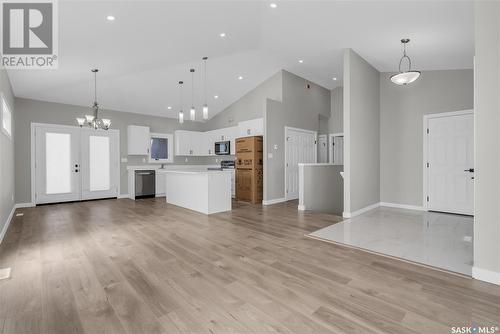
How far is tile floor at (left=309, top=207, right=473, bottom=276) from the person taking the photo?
9.18ft

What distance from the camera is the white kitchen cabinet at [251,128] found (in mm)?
6723

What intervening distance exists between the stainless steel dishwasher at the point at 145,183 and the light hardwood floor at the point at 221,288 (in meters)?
3.78

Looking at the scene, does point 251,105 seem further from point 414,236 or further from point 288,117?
point 414,236

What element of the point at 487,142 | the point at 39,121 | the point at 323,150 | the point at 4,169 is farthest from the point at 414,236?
the point at 39,121

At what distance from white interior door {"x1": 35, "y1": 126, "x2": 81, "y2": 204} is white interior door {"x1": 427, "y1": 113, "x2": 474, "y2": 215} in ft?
29.1

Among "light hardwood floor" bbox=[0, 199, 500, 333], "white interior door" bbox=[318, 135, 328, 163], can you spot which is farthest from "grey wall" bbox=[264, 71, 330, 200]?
"light hardwood floor" bbox=[0, 199, 500, 333]

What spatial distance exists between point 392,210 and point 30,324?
6.00 metres

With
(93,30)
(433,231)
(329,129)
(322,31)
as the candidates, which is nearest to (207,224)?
(93,30)

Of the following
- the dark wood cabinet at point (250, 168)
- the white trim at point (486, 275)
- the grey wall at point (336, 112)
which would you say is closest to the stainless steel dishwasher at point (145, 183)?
the dark wood cabinet at point (250, 168)

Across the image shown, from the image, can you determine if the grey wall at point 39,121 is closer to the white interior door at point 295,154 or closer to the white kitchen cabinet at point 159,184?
the white kitchen cabinet at point 159,184

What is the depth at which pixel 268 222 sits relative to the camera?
4.50 m

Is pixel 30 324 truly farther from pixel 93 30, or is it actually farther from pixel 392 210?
pixel 392 210

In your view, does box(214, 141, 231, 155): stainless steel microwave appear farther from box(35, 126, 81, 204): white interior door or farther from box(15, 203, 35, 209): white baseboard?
box(15, 203, 35, 209): white baseboard

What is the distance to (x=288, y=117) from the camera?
6.97m
